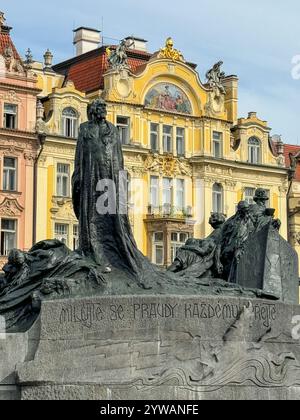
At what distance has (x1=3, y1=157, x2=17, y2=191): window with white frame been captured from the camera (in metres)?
44.6

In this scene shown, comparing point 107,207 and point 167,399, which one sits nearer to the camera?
point 167,399

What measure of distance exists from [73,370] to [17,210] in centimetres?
3016

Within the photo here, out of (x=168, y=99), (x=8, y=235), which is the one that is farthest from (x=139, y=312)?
(x=168, y=99)

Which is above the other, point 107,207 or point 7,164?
point 7,164

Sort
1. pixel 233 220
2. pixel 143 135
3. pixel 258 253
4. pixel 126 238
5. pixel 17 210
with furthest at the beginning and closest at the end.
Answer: pixel 143 135, pixel 17 210, pixel 233 220, pixel 258 253, pixel 126 238

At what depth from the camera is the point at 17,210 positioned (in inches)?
1756

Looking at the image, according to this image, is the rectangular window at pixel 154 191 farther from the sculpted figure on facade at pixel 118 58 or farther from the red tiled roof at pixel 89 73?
the sculpted figure on facade at pixel 118 58

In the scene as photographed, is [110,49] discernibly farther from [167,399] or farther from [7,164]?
[167,399]

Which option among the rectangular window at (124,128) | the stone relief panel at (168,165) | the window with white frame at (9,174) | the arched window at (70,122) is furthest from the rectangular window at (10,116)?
the stone relief panel at (168,165)

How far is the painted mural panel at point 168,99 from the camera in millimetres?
48812

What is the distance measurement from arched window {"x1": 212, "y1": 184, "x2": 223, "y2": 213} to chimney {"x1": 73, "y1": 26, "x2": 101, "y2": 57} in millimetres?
7778

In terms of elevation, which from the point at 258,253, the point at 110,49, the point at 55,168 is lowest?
the point at 258,253

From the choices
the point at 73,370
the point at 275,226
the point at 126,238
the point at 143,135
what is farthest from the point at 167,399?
the point at 143,135
